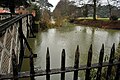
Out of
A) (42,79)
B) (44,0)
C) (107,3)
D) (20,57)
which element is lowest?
(42,79)

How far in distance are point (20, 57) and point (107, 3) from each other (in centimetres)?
2678

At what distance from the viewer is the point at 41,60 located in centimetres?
693

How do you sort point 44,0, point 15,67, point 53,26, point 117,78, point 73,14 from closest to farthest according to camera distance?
point 15,67
point 117,78
point 53,26
point 73,14
point 44,0

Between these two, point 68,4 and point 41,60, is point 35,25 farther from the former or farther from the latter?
point 68,4

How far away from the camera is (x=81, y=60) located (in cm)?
706

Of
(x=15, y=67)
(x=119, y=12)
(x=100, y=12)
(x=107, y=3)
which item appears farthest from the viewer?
(x=100, y=12)

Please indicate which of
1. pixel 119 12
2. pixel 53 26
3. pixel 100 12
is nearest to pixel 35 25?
pixel 53 26

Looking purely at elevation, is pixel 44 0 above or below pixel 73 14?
above

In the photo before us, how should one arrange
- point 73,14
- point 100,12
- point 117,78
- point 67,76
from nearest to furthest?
point 117,78, point 67,76, point 73,14, point 100,12

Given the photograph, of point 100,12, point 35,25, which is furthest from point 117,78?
point 100,12

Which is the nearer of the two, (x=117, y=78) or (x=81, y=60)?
(x=117, y=78)

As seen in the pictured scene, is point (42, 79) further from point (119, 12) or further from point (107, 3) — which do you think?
point (119, 12)

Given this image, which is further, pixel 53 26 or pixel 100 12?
pixel 100 12

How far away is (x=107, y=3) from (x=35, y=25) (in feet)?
55.1
